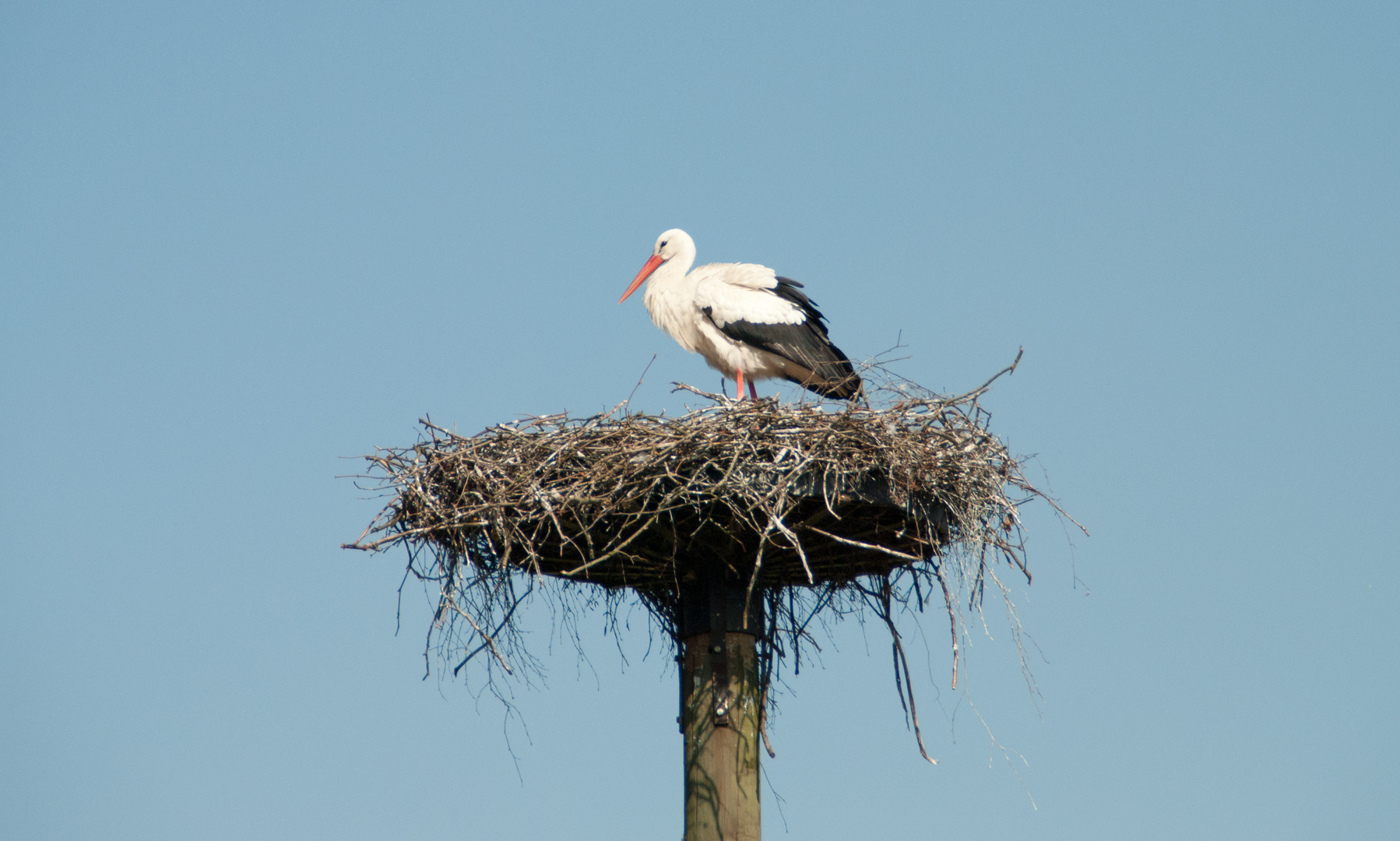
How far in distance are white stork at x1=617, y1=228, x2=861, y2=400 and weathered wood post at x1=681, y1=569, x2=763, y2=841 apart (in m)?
2.02

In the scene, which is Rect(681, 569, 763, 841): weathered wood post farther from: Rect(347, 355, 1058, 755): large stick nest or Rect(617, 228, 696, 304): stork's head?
Result: Rect(617, 228, 696, 304): stork's head

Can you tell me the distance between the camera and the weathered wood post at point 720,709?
563cm

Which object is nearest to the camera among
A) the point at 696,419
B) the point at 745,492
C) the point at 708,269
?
the point at 745,492

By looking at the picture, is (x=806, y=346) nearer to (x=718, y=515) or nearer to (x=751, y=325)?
(x=751, y=325)

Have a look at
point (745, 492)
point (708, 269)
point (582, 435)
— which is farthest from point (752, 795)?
point (708, 269)

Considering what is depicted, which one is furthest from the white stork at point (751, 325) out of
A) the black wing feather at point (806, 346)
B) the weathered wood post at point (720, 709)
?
the weathered wood post at point (720, 709)

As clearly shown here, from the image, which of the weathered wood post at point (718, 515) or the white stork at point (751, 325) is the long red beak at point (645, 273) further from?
the weathered wood post at point (718, 515)

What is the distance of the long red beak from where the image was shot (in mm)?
9211

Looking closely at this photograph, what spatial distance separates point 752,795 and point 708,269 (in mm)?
3702

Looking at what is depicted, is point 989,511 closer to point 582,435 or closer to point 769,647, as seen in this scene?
point 769,647

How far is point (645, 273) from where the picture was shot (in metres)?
9.30

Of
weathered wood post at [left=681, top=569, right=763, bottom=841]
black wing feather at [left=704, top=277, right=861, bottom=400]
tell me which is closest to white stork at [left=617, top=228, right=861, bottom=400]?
black wing feather at [left=704, top=277, right=861, bottom=400]

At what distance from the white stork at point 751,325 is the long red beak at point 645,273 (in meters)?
0.58

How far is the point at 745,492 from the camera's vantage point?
5.49 meters
